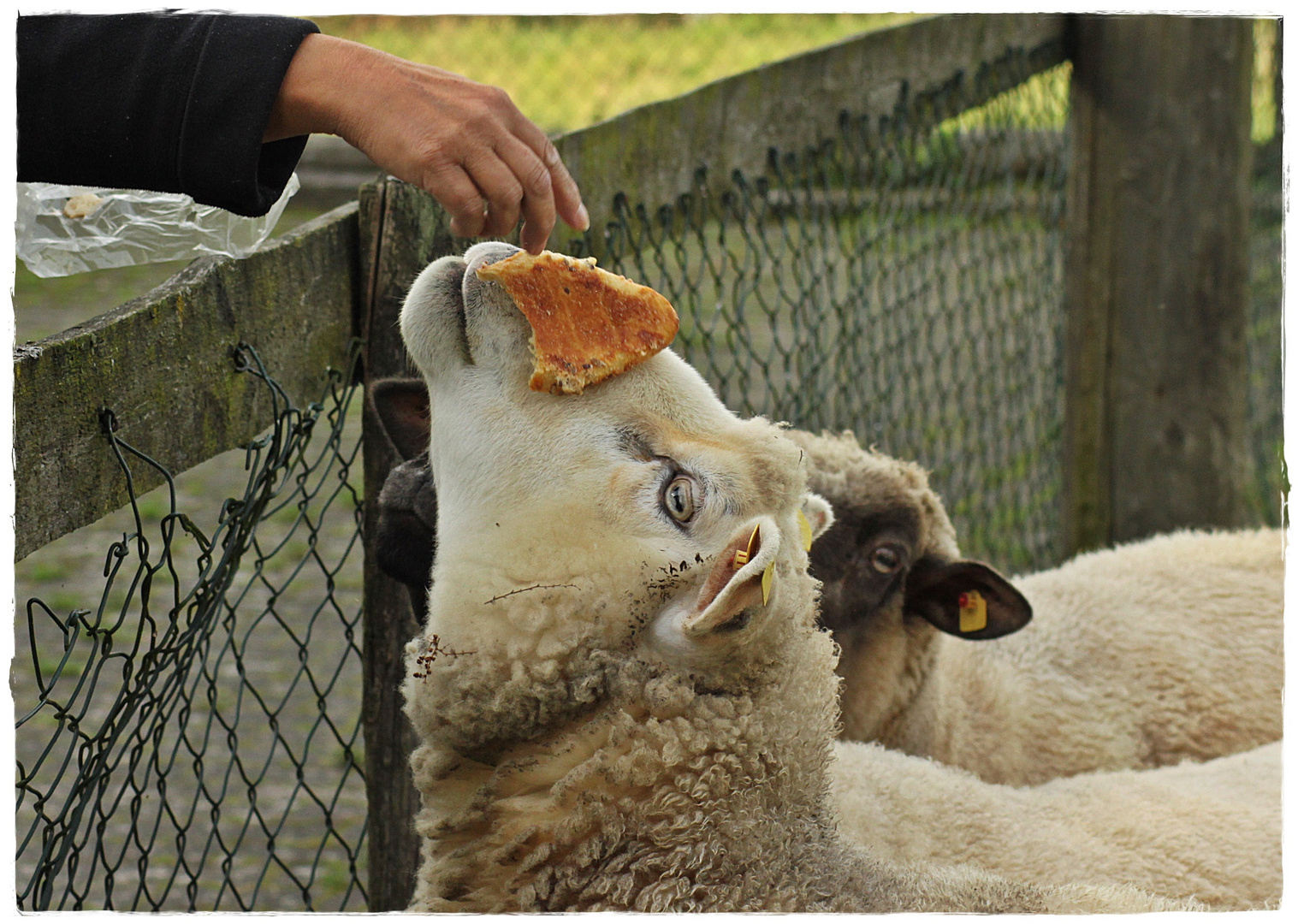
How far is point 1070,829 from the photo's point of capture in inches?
101

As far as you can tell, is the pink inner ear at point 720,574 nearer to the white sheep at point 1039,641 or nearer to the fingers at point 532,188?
the fingers at point 532,188

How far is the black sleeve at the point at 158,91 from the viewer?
66.0 inches

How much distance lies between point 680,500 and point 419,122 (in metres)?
0.66

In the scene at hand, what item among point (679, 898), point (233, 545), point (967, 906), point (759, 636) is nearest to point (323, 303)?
point (233, 545)

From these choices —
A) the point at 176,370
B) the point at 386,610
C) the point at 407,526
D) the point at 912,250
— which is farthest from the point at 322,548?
the point at 176,370

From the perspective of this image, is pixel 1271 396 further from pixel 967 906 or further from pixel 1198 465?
pixel 967 906

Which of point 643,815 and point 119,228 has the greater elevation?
point 119,228

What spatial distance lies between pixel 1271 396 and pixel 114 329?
234 inches

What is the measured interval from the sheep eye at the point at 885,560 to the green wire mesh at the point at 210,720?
1.28 m

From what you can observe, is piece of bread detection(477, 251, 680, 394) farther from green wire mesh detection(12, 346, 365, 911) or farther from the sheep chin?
green wire mesh detection(12, 346, 365, 911)

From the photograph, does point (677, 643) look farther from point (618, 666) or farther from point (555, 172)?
point (555, 172)

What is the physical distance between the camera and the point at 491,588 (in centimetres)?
188

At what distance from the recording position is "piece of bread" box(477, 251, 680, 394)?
195 cm

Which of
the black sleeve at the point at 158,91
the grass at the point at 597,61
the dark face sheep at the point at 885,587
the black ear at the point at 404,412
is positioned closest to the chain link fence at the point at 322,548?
the black ear at the point at 404,412
